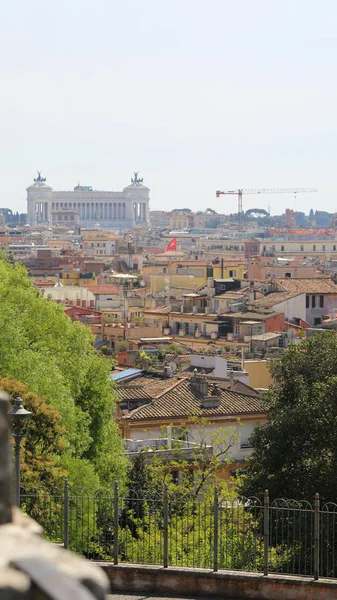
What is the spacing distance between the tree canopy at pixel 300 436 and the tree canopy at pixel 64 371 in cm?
233

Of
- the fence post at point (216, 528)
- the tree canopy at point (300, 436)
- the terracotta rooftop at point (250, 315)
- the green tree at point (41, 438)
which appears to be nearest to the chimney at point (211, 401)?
the tree canopy at point (300, 436)

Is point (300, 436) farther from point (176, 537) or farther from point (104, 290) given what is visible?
point (104, 290)

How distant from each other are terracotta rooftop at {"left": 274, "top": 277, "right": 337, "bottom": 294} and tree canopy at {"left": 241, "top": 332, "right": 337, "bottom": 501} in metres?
44.6

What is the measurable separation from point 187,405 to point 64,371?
28.9 feet

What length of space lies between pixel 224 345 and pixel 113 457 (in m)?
37.8

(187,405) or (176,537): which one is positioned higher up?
(176,537)

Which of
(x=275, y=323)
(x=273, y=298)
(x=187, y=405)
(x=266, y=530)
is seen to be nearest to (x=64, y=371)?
(x=187, y=405)

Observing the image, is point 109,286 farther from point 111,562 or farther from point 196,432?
point 111,562

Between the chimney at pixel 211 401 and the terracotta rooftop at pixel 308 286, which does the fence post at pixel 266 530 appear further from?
the terracotta rooftop at pixel 308 286

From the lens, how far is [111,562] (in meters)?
11.8

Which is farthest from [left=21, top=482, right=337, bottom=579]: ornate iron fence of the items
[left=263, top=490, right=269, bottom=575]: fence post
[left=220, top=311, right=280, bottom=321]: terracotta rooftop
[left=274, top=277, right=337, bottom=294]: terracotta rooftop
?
[left=274, top=277, right=337, bottom=294]: terracotta rooftop

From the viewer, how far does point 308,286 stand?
6725cm

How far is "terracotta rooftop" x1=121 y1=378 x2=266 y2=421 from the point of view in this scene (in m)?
28.2

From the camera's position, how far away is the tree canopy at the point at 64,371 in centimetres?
1819
